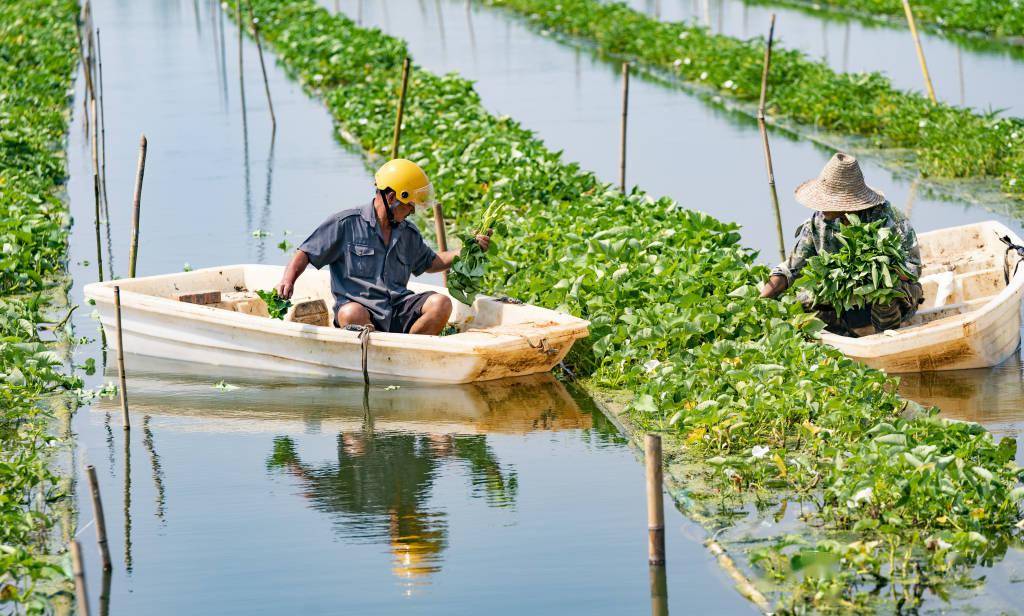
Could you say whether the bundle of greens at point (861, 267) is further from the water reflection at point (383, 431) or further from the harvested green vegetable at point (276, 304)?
the harvested green vegetable at point (276, 304)

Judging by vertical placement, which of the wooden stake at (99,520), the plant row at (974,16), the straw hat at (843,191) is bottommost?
the wooden stake at (99,520)

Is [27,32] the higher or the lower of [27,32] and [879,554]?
the higher

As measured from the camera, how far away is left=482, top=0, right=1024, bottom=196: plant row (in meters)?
13.4

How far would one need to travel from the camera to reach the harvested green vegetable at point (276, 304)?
28.0 ft

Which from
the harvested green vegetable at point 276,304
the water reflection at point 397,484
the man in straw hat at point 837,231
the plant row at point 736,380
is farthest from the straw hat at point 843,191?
the harvested green vegetable at point 276,304

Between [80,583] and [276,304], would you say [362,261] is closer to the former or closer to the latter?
[276,304]

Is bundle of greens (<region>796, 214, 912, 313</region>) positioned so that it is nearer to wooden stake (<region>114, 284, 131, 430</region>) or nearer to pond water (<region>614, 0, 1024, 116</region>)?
wooden stake (<region>114, 284, 131, 430</region>)

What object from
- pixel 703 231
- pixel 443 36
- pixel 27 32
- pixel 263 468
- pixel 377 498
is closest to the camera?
pixel 377 498

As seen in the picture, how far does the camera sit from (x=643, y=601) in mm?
5320

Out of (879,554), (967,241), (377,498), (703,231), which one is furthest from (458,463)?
(967,241)

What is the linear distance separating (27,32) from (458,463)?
17258 mm

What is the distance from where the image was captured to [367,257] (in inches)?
315

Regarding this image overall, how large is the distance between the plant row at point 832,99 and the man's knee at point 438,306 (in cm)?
633

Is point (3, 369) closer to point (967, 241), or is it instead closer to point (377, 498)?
point (377, 498)
